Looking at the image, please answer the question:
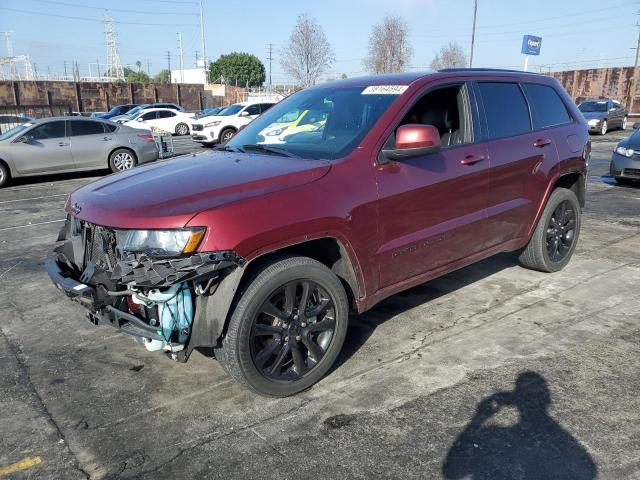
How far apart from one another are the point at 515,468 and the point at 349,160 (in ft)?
6.41

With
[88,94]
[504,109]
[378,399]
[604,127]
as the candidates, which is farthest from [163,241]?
[88,94]

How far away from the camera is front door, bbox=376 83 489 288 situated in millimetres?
3549

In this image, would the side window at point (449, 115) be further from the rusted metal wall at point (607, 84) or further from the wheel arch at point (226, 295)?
the rusted metal wall at point (607, 84)

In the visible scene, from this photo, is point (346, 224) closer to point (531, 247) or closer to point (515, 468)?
point (515, 468)

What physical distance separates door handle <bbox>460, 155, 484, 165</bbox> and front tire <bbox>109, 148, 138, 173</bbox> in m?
11.1

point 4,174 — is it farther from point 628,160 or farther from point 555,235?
point 628,160

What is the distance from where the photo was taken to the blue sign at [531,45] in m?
26.2

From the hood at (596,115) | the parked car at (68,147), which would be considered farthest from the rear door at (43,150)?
the hood at (596,115)

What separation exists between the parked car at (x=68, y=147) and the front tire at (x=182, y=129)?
13051 mm

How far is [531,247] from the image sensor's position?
520cm

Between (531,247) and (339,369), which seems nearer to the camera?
(339,369)

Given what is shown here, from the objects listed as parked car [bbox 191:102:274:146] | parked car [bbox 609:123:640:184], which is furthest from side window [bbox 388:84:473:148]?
parked car [bbox 191:102:274:146]

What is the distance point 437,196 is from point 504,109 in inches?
52.1

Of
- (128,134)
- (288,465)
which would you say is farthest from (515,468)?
(128,134)
